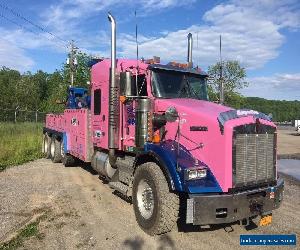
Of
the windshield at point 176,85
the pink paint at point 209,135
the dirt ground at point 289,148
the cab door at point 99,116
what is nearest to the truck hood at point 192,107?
the pink paint at point 209,135

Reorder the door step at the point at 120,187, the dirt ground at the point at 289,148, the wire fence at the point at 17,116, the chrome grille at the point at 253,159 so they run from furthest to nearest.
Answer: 1. the wire fence at the point at 17,116
2. the dirt ground at the point at 289,148
3. the door step at the point at 120,187
4. the chrome grille at the point at 253,159

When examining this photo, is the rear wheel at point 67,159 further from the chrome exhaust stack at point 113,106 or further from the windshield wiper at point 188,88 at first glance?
the windshield wiper at point 188,88

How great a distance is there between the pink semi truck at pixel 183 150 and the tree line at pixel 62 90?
1408 mm

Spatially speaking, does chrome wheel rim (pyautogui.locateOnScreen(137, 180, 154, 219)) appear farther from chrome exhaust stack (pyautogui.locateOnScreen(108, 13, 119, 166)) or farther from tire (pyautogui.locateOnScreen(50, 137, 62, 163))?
tire (pyautogui.locateOnScreen(50, 137, 62, 163))

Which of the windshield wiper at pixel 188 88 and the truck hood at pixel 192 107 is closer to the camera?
the truck hood at pixel 192 107

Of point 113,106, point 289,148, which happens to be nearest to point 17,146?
point 113,106

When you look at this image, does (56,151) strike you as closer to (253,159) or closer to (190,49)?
(190,49)

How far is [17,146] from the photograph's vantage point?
60.3ft

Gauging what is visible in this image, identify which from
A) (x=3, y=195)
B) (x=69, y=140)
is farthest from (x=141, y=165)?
(x=69, y=140)

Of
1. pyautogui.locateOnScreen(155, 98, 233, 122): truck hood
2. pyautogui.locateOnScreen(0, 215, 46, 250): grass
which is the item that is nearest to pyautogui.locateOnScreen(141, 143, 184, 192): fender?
pyautogui.locateOnScreen(155, 98, 233, 122): truck hood

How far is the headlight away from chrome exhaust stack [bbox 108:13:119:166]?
312cm

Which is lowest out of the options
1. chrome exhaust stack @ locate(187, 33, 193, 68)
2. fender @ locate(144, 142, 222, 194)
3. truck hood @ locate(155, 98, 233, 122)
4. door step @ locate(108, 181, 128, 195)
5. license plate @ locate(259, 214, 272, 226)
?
license plate @ locate(259, 214, 272, 226)

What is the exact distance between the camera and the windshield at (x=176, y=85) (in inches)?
310

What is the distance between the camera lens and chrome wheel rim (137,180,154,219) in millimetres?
6876
